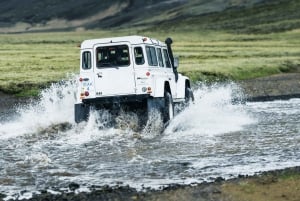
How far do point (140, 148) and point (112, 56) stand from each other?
15.7ft

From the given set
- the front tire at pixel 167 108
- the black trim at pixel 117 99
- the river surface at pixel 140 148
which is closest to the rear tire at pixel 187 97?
the river surface at pixel 140 148

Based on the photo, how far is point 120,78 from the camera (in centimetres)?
2239

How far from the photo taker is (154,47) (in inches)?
941

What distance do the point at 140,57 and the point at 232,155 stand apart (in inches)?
265

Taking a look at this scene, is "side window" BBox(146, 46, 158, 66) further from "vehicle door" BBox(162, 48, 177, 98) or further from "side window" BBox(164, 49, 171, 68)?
"side window" BBox(164, 49, 171, 68)

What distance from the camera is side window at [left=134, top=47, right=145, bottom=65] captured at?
2242cm

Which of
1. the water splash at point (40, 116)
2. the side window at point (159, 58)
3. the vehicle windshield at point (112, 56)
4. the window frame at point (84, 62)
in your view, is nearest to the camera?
the vehicle windshield at point (112, 56)

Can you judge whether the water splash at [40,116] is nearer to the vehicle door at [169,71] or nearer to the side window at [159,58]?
the vehicle door at [169,71]

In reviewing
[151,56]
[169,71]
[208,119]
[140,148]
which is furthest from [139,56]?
[208,119]

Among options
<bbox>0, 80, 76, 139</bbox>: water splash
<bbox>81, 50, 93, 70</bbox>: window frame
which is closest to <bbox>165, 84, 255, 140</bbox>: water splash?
<bbox>81, 50, 93, 70</bbox>: window frame

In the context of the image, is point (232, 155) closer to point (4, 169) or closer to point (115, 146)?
point (115, 146)

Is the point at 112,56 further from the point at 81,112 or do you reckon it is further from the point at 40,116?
the point at 40,116

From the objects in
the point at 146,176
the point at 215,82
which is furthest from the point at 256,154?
the point at 215,82

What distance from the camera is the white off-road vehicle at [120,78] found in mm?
22266
